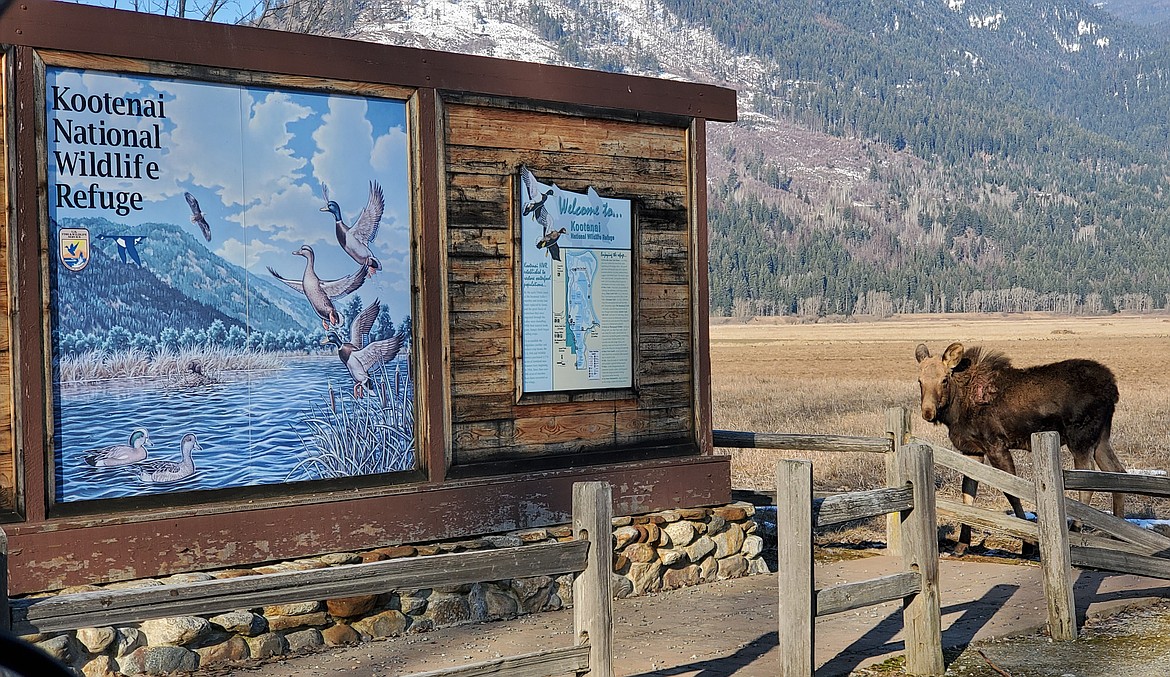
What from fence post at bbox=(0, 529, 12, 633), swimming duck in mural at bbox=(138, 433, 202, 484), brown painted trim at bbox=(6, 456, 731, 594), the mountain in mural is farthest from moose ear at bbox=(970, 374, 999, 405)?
fence post at bbox=(0, 529, 12, 633)

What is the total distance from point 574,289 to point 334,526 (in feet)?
8.58

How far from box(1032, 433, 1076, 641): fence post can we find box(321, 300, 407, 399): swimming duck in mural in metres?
4.37

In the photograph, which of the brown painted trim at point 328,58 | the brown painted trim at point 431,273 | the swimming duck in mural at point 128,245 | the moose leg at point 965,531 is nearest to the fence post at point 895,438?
the moose leg at point 965,531

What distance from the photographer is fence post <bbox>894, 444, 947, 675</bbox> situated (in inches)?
284

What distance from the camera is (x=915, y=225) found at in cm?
18738

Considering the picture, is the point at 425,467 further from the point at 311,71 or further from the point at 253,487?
the point at 311,71

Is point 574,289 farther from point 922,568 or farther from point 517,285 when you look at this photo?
point 922,568

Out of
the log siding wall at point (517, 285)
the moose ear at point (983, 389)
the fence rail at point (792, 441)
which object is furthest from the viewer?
the moose ear at point (983, 389)

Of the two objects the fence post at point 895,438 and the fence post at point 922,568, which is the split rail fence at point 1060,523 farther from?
the fence post at point 895,438

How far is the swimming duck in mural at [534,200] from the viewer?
9164 mm

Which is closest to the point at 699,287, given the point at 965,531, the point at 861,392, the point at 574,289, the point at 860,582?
the point at 574,289

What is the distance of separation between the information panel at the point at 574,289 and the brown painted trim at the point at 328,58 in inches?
29.0

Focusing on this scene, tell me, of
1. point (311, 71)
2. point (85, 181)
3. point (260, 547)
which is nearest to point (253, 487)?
point (260, 547)

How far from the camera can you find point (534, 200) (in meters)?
9.22
